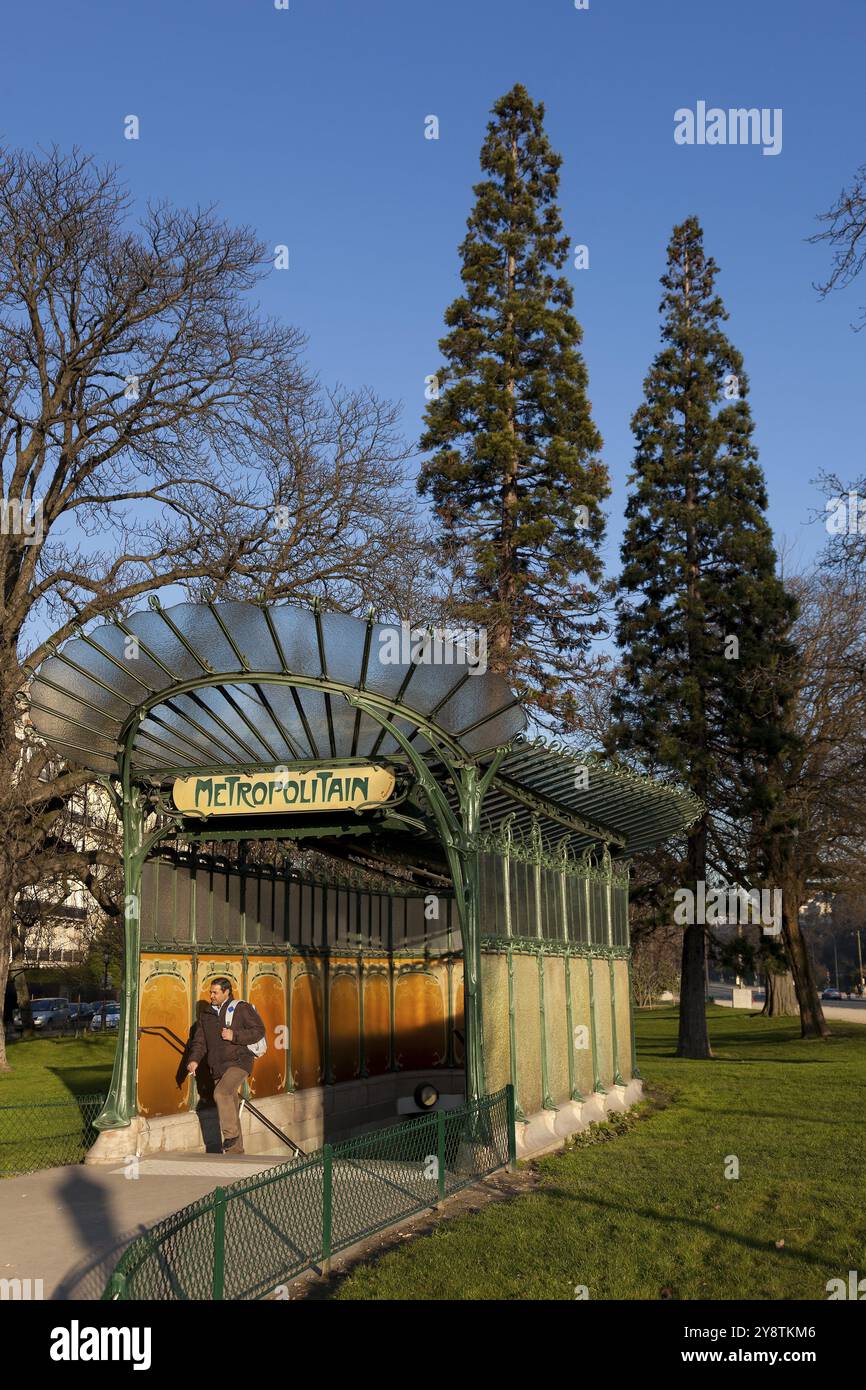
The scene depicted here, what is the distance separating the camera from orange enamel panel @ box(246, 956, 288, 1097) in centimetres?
1602

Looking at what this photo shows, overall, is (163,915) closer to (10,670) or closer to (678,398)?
(10,670)

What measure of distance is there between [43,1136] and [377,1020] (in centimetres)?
600

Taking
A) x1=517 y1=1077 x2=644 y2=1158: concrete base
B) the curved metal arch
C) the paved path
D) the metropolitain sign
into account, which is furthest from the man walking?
the curved metal arch

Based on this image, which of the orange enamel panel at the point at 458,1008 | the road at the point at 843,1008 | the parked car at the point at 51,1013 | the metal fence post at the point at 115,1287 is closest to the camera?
the metal fence post at the point at 115,1287

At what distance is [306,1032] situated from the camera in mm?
17375

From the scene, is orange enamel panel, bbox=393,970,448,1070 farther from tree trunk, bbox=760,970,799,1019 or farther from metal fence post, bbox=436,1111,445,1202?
tree trunk, bbox=760,970,799,1019

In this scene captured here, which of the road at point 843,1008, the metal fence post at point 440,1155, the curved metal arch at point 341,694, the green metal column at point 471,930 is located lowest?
the road at point 843,1008

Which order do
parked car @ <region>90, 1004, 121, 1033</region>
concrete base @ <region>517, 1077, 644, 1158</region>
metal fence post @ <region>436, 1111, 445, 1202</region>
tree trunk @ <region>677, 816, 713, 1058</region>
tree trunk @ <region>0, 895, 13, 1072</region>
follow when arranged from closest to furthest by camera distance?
1. metal fence post @ <region>436, 1111, 445, 1202</region>
2. concrete base @ <region>517, 1077, 644, 1158</region>
3. tree trunk @ <region>0, 895, 13, 1072</region>
4. tree trunk @ <region>677, 816, 713, 1058</region>
5. parked car @ <region>90, 1004, 121, 1033</region>

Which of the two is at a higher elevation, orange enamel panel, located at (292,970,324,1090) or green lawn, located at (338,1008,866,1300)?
orange enamel panel, located at (292,970,324,1090)

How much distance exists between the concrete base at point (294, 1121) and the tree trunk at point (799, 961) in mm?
16280

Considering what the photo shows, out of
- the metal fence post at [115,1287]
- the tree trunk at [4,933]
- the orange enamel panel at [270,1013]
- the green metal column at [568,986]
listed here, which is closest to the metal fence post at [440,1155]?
the metal fence post at [115,1287]

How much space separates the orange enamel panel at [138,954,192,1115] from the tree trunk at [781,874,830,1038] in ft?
74.4

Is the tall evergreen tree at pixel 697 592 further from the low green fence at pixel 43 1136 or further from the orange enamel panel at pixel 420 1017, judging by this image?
the low green fence at pixel 43 1136

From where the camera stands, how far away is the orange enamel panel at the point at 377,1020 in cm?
1942
